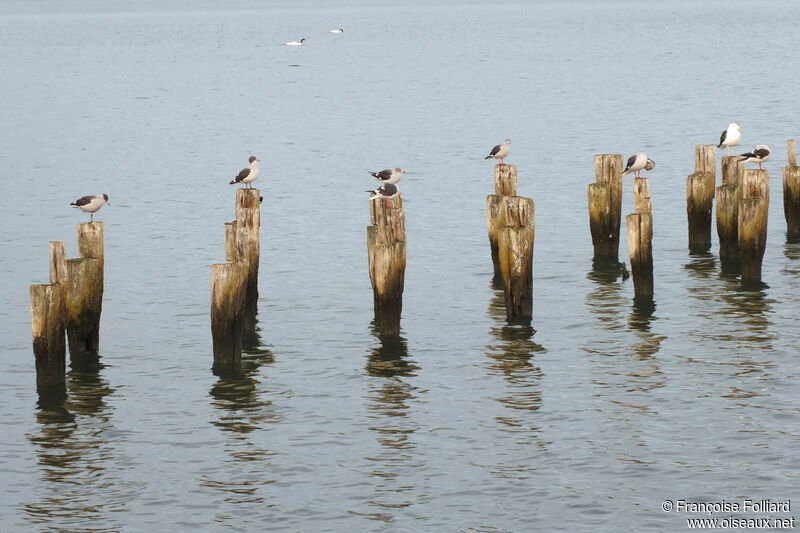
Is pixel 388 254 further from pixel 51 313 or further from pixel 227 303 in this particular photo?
pixel 51 313

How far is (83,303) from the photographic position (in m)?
20.9

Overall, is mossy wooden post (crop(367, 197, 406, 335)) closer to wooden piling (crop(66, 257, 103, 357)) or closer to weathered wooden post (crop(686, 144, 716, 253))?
wooden piling (crop(66, 257, 103, 357))

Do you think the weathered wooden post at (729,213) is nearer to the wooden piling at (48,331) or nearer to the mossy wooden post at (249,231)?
the mossy wooden post at (249,231)

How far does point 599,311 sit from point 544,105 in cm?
4666

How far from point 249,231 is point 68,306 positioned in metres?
3.67

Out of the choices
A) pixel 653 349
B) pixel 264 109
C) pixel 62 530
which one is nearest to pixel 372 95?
pixel 264 109

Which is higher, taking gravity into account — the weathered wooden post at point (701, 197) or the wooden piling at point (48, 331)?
the weathered wooden post at point (701, 197)

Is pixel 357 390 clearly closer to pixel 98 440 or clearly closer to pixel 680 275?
pixel 98 440

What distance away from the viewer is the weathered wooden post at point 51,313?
18656 mm

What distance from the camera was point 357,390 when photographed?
65.3ft

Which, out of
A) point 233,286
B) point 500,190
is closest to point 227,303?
point 233,286

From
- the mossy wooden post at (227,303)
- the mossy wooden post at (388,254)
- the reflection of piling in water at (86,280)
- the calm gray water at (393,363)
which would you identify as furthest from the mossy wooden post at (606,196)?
the reflection of piling in water at (86,280)

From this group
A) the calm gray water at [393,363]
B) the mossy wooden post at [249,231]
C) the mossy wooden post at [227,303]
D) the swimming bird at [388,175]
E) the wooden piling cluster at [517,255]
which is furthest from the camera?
the swimming bird at [388,175]

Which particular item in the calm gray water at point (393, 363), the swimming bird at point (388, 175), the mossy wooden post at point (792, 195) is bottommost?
the calm gray water at point (393, 363)
